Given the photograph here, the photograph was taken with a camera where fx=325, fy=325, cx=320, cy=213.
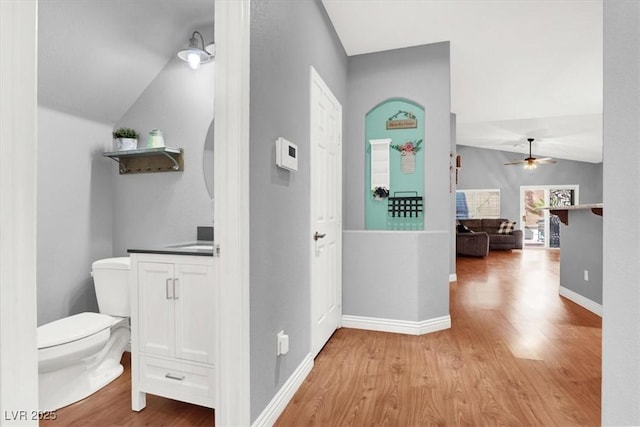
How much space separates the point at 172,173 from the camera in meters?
2.59

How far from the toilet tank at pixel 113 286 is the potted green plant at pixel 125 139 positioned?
36.2 inches

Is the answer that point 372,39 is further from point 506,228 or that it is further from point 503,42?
point 506,228

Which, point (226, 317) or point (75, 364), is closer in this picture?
point (226, 317)

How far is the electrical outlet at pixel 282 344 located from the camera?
1.75 metres

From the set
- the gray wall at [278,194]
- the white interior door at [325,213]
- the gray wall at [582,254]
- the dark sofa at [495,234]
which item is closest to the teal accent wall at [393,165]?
the white interior door at [325,213]

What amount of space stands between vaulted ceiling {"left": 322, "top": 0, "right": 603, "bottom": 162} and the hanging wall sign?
0.67m

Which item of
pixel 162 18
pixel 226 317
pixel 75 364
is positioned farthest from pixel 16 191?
pixel 162 18

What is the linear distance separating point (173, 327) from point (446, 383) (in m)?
1.67

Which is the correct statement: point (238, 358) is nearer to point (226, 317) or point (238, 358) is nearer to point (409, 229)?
point (226, 317)

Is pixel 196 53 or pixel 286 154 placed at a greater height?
pixel 196 53

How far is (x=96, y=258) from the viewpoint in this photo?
105 inches

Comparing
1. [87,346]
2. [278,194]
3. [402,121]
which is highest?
[402,121]

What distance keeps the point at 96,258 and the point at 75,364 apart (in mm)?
1045

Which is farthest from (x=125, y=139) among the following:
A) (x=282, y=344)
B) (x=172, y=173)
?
(x=282, y=344)
